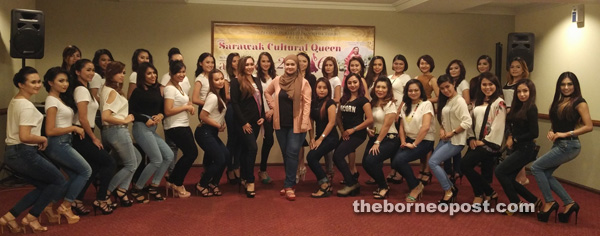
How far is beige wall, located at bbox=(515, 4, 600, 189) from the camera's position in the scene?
5.86 m

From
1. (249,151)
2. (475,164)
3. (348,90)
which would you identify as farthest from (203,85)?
(475,164)

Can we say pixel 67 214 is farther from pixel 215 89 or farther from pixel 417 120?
pixel 417 120

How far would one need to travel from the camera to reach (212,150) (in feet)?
16.2

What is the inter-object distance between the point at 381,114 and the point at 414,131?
1.28ft

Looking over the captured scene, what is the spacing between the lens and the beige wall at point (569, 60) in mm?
5855

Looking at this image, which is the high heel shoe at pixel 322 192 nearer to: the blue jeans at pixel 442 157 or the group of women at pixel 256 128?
the group of women at pixel 256 128

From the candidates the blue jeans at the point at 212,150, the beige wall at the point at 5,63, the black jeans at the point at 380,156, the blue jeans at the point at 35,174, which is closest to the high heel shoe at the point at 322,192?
the black jeans at the point at 380,156

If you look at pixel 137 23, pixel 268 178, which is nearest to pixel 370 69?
pixel 268 178

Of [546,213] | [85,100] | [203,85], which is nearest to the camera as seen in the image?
[85,100]

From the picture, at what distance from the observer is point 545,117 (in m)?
6.68

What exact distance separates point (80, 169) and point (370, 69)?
3.43 metres

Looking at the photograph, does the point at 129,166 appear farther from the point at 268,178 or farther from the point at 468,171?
the point at 468,171

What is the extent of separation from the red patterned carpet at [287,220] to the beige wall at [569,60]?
0.97 meters

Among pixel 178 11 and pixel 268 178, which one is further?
pixel 178 11
